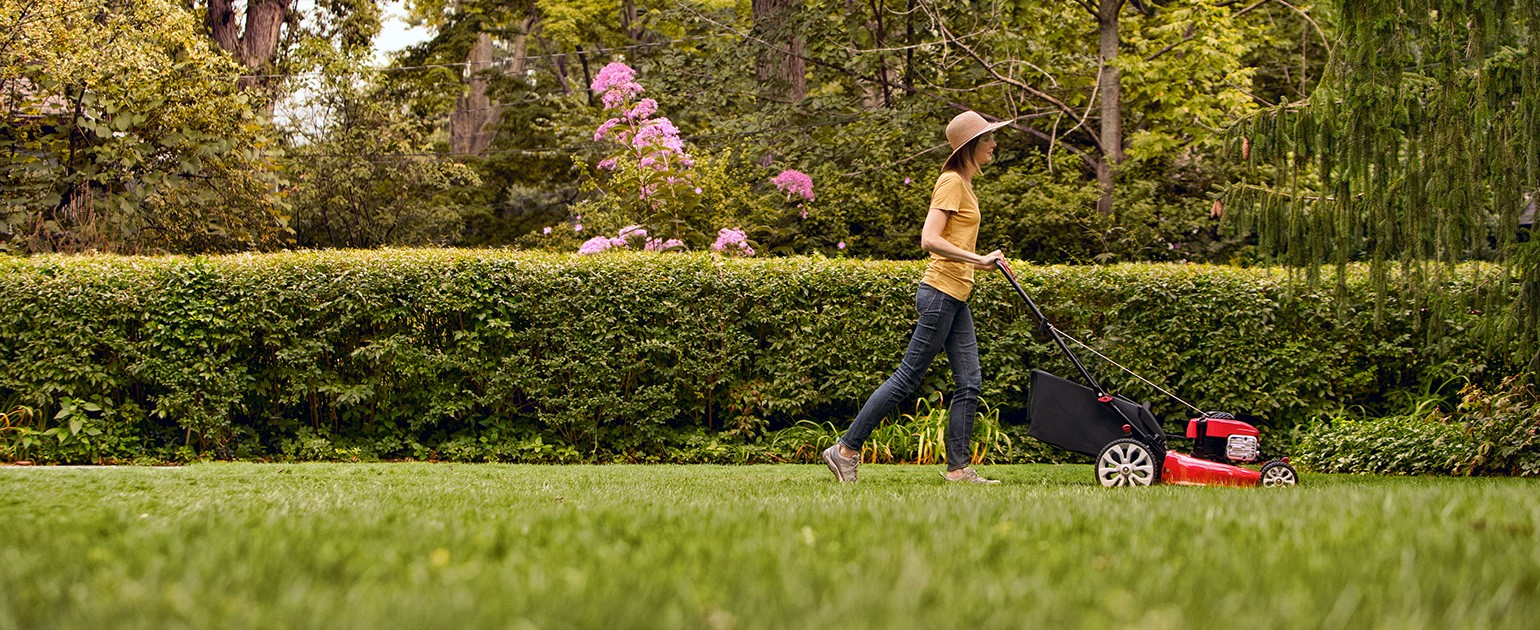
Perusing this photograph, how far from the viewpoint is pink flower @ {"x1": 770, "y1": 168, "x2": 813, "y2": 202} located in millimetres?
12820

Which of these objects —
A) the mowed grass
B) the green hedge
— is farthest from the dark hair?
the green hedge

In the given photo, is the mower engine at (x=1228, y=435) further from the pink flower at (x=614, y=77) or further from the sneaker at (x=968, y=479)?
the pink flower at (x=614, y=77)

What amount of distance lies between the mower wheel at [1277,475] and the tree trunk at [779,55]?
9.66 metres

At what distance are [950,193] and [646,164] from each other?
6.53m

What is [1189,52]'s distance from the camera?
1305cm

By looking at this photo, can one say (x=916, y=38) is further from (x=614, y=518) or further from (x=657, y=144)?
(x=614, y=518)

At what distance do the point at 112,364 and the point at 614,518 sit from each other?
6677 millimetres

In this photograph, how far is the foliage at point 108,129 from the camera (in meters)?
11.5

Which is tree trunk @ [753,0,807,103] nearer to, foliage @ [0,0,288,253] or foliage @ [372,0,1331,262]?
foliage @ [372,0,1331,262]

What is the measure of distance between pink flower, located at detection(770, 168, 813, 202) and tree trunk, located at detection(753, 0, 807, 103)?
1.85 metres

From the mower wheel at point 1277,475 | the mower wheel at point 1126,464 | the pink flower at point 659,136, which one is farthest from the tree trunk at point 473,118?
the mower wheel at point 1277,475

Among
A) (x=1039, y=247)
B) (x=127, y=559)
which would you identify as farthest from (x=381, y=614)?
(x=1039, y=247)

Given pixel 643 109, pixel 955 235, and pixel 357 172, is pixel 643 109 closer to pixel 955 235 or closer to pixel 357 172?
pixel 955 235

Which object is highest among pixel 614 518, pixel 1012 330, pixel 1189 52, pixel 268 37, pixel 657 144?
pixel 268 37
